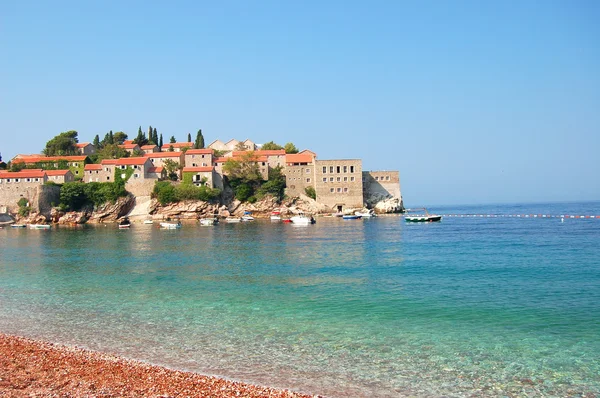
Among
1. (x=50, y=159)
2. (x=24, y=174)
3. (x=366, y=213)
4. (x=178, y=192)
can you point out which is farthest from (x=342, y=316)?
(x=50, y=159)

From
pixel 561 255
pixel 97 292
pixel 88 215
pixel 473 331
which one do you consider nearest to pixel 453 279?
pixel 473 331

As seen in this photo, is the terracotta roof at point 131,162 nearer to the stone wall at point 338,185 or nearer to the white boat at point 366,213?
the stone wall at point 338,185

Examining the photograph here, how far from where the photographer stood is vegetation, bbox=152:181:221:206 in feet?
194

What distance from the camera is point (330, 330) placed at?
1068 cm

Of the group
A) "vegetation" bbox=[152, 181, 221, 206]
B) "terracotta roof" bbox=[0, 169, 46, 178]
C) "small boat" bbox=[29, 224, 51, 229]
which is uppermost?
"terracotta roof" bbox=[0, 169, 46, 178]

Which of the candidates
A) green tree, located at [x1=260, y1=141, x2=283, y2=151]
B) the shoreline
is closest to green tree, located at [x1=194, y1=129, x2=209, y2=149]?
green tree, located at [x1=260, y1=141, x2=283, y2=151]

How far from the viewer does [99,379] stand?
24.5 feet

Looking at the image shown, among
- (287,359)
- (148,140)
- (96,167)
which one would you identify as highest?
(148,140)

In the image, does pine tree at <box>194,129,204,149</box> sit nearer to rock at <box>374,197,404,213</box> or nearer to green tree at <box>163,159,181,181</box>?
green tree at <box>163,159,181,181</box>

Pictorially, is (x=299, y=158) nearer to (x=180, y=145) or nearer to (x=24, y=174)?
(x=180, y=145)

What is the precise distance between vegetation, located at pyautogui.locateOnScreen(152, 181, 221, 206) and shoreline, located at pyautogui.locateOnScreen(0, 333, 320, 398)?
51077 millimetres

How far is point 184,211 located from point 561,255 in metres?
45.3

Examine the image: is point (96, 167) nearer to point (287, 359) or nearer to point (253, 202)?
point (253, 202)

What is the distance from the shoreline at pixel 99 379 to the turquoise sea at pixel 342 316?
58cm
